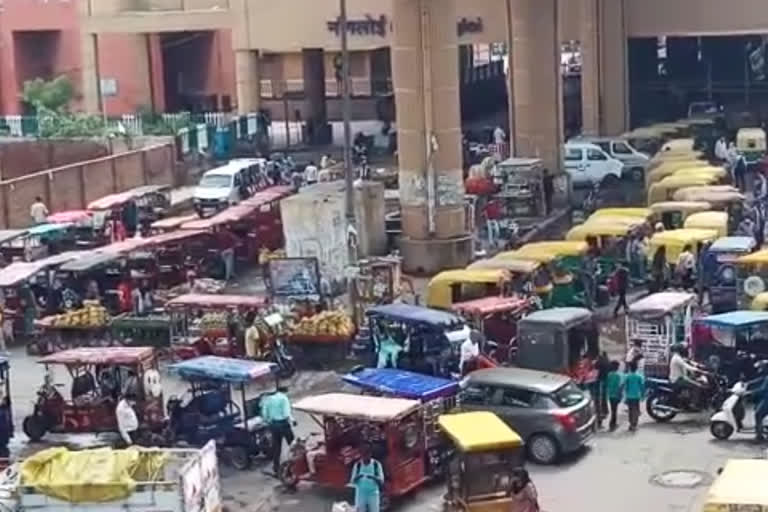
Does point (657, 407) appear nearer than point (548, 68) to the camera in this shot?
Yes

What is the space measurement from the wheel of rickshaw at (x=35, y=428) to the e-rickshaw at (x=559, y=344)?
722 cm

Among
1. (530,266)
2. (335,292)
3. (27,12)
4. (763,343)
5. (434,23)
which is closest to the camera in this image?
(763,343)

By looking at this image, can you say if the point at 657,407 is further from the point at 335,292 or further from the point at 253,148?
the point at 253,148

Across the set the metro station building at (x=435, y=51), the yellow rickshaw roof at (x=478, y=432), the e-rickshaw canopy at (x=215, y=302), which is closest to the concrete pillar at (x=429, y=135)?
the metro station building at (x=435, y=51)

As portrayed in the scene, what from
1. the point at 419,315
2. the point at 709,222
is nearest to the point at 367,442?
the point at 419,315

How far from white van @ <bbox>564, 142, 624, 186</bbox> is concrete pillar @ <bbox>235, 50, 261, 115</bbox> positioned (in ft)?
46.5

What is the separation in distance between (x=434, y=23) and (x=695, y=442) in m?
16.1

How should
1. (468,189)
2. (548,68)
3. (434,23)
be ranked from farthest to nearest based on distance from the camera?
(548,68) → (468,189) → (434,23)

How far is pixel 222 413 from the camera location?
23.7 metres

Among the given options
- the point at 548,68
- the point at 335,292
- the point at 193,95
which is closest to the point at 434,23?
the point at 335,292

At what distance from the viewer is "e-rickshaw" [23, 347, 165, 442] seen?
2447cm

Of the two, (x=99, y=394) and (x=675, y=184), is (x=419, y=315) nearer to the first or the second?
(x=99, y=394)

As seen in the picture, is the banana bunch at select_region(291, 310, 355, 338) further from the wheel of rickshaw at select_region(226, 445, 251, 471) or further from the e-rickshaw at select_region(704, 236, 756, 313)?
the e-rickshaw at select_region(704, 236, 756, 313)

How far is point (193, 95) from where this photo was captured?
7075cm
